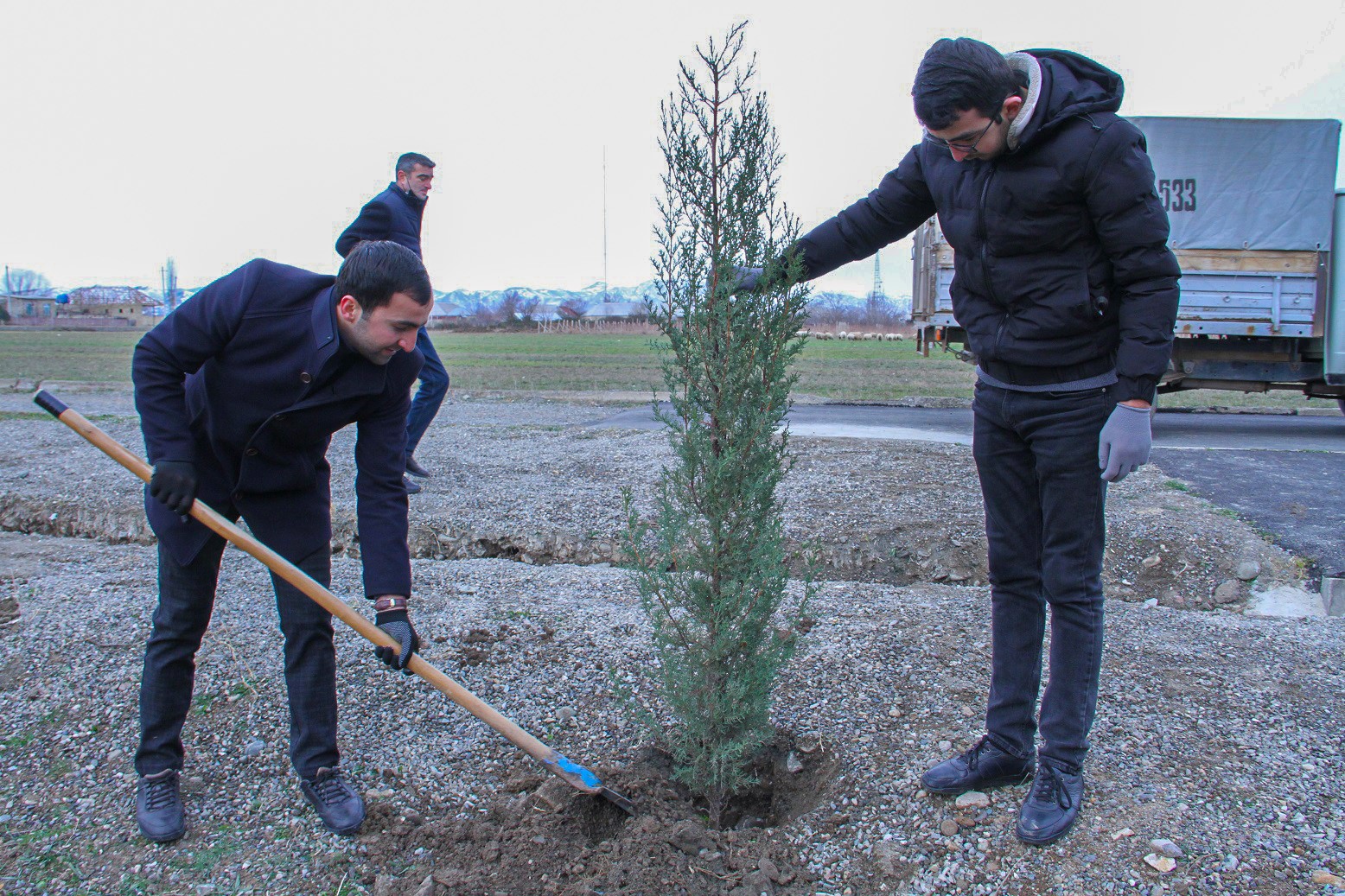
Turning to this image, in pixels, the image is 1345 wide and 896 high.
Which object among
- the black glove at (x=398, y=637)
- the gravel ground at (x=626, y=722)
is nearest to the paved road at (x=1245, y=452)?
the gravel ground at (x=626, y=722)

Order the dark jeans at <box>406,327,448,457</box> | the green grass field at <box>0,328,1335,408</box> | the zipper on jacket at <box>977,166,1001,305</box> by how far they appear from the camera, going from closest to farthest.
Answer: the zipper on jacket at <box>977,166,1001,305</box> < the dark jeans at <box>406,327,448,457</box> < the green grass field at <box>0,328,1335,408</box>

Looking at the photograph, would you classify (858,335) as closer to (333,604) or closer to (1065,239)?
(1065,239)

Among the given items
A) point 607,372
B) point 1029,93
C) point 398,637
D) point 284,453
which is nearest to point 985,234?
point 1029,93

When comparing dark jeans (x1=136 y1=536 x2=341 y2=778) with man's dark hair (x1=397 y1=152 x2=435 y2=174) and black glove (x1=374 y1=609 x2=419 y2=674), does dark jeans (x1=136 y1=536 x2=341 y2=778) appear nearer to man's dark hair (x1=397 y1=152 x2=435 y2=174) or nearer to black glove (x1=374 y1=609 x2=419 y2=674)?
black glove (x1=374 y1=609 x2=419 y2=674)

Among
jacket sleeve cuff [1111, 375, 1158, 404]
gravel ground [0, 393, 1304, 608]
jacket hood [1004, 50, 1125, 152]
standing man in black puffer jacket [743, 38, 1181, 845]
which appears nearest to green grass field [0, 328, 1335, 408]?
gravel ground [0, 393, 1304, 608]

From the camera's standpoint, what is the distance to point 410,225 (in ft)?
20.3

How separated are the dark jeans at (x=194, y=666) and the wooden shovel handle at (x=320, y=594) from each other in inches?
6.3

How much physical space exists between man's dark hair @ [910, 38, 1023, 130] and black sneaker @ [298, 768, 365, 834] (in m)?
2.79

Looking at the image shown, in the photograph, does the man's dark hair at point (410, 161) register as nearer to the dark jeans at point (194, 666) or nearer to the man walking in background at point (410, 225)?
the man walking in background at point (410, 225)

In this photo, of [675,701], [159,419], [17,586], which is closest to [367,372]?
[159,419]

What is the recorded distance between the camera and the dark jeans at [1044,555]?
2.56 meters

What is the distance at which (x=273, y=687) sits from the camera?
150 inches

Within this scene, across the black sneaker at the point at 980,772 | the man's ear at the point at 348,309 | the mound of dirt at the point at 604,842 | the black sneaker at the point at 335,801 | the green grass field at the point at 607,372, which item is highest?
the man's ear at the point at 348,309

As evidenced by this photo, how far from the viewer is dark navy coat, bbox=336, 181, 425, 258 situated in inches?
233
